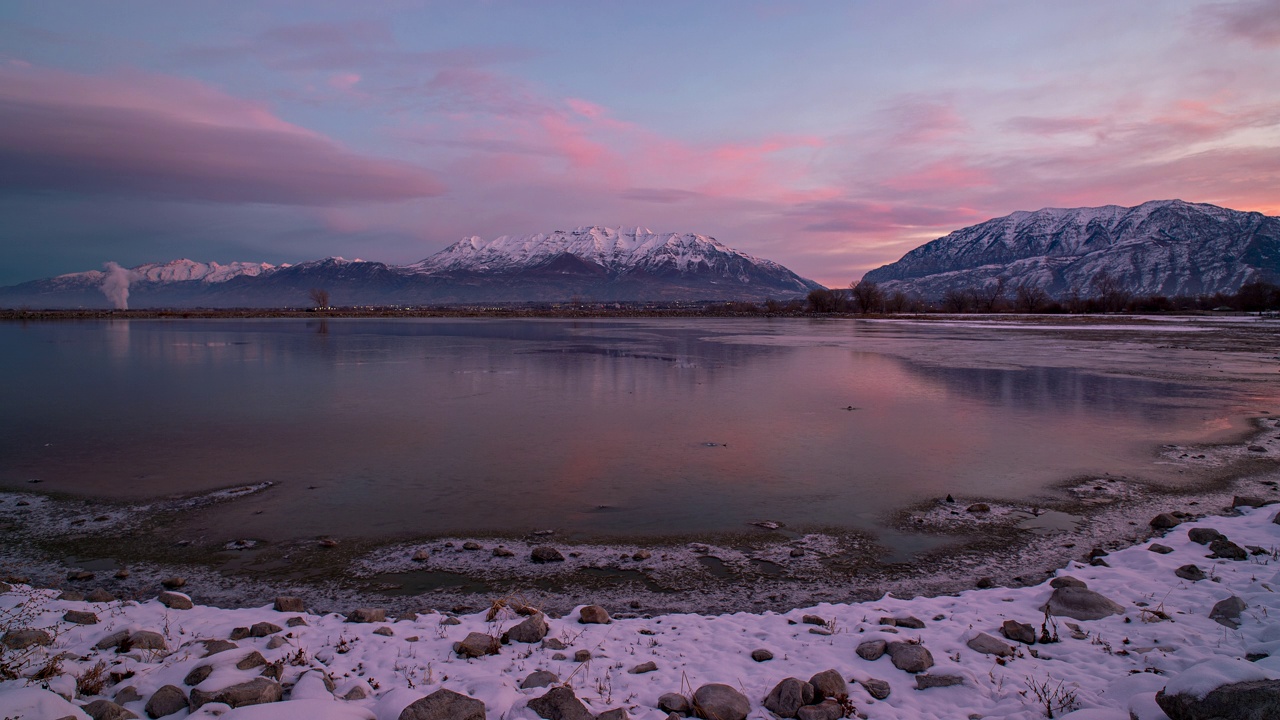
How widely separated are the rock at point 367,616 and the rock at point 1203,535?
27.3 ft

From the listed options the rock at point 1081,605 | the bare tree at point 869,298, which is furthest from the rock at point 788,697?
the bare tree at point 869,298

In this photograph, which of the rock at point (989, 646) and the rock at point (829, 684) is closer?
the rock at point (829, 684)

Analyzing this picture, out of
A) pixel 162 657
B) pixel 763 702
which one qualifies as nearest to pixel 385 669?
pixel 162 657

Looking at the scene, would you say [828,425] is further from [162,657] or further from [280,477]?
[162,657]

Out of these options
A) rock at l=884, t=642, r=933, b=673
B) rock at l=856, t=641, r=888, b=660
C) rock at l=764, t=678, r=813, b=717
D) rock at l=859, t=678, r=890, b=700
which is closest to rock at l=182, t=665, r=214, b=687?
rock at l=764, t=678, r=813, b=717

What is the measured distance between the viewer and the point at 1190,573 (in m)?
6.43

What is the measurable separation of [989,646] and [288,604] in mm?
5780

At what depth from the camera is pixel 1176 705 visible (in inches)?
155

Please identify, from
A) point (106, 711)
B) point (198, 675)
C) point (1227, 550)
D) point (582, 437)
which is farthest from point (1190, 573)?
point (582, 437)

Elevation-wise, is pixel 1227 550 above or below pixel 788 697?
above

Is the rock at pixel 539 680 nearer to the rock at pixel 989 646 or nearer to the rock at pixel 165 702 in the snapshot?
the rock at pixel 165 702

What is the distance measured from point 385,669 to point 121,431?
12.8m

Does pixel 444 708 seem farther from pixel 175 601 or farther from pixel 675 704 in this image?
pixel 175 601

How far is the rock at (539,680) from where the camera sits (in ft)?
15.2
